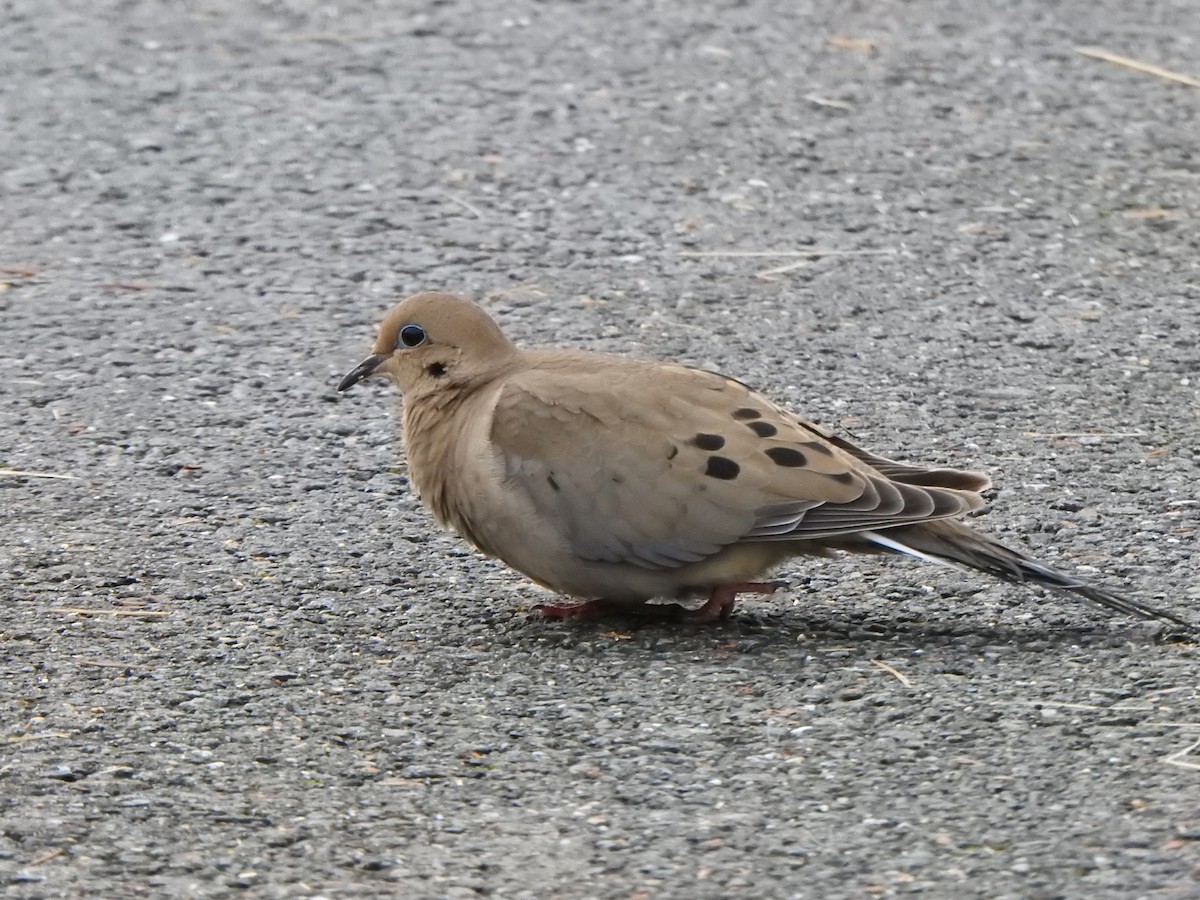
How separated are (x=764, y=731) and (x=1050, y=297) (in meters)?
3.12

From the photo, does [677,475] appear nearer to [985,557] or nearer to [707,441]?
[707,441]

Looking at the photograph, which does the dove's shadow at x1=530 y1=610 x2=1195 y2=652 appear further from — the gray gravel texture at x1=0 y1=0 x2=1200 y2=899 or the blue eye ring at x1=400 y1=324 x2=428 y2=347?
the blue eye ring at x1=400 y1=324 x2=428 y2=347

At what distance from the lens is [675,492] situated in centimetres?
431

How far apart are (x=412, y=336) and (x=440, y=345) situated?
98 millimetres

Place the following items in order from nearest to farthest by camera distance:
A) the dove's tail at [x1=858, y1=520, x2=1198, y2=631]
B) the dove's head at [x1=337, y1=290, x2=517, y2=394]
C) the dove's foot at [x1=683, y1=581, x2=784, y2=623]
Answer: the dove's tail at [x1=858, y1=520, x2=1198, y2=631], the dove's foot at [x1=683, y1=581, x2=784, y2=623], the dove's head at [x1=337, y1=290, x2=517, y2=394]

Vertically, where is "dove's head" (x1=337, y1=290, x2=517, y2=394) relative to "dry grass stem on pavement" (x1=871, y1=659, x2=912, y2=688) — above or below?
above

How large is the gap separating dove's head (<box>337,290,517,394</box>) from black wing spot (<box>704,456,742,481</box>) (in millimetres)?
645

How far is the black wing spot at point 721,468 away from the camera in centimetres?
431

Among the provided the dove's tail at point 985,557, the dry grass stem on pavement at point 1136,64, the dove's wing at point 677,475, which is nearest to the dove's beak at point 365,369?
the dove's wing at point 677,475

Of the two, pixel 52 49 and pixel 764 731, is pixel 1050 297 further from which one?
pixel 52 49

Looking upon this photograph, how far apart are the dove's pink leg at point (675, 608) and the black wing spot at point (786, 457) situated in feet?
0.99

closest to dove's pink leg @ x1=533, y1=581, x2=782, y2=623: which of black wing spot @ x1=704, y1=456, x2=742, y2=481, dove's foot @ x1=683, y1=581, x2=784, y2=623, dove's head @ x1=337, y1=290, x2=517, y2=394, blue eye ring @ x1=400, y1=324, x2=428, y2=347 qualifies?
dove's foot @ x1=683, y1=581, x2=784, y2=623

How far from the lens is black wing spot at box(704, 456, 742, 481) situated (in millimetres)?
4309

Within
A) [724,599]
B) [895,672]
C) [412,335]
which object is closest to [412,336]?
[412,335]
